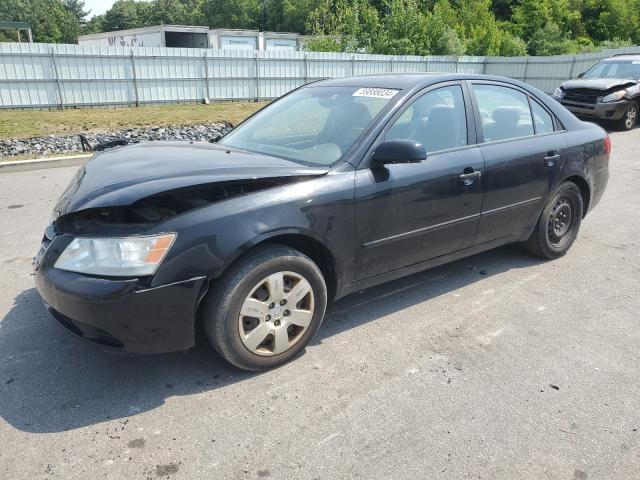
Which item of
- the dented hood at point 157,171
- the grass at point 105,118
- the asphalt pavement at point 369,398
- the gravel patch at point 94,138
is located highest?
the dented hood at point 157,171

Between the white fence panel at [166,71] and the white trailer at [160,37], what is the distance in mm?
16447

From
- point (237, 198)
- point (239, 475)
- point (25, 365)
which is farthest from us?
point (25, 365)

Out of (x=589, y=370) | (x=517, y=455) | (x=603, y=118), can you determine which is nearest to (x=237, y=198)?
(x=517, y=455)

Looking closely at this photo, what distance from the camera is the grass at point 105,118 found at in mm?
13016

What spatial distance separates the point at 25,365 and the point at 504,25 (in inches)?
1967

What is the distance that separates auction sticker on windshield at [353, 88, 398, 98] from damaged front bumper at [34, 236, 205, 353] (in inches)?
72.7

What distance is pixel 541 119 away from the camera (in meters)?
4.45

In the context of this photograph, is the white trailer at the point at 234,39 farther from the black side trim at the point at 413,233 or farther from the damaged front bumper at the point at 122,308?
the damaged front bumper at the point at 122,308

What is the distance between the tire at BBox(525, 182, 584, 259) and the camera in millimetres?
4504

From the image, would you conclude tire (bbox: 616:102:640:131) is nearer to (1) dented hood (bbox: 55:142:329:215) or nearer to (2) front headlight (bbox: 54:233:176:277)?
(1) dented hood (bbox: 55:142:329:215)

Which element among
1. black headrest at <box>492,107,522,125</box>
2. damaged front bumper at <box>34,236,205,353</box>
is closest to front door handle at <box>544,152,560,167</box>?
black headrest at <box>492,107,522,125</box>

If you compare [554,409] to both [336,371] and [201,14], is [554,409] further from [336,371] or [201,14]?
[201,14]

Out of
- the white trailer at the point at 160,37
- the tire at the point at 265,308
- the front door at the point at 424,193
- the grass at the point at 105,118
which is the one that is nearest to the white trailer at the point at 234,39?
the white trailer at the point at 160,37

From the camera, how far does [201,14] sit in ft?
344
